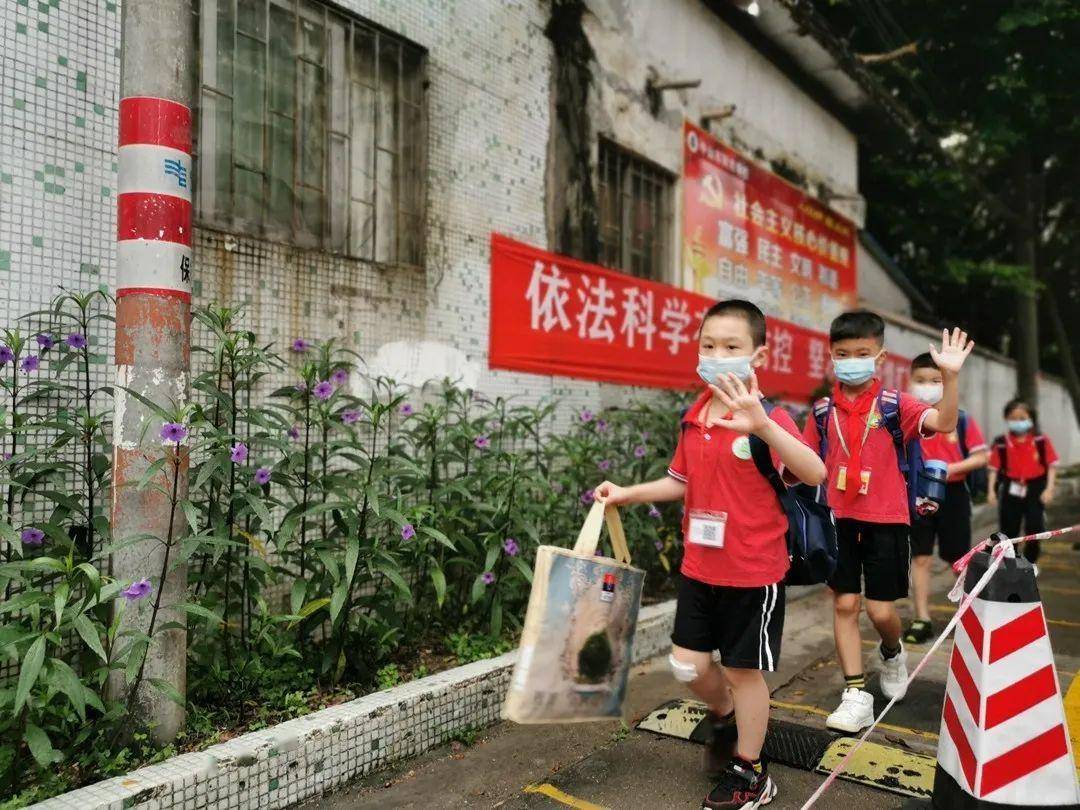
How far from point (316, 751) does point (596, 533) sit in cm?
129

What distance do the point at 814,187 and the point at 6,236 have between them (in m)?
9.74

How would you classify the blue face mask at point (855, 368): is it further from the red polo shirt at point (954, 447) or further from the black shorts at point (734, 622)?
the red polo shirt at point (954, 447)

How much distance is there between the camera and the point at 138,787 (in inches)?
94.7

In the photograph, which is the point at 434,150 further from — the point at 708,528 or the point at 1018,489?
the point at 1018,489

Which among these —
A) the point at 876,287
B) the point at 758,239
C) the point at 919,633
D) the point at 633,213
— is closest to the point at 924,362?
the point at 919,633

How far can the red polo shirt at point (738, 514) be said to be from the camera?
2744 millimetres

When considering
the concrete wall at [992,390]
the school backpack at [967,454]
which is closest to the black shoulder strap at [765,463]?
the school backpack at [967,454]

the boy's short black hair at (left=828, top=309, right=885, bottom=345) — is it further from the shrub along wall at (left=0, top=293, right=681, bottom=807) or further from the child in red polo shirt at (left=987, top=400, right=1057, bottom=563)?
the child in red polo shirt at (left=987, top=400, right=1057, bottom=563)

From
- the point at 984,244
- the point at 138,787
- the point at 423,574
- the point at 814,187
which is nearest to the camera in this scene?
the point at 138,787

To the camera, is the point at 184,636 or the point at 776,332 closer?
the point at 184,636

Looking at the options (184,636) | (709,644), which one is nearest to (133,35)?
(184,636)

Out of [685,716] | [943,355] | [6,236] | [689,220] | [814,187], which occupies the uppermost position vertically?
[814,187]

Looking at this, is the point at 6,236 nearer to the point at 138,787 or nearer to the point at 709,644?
the point at 138,787

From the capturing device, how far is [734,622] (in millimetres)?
2801
